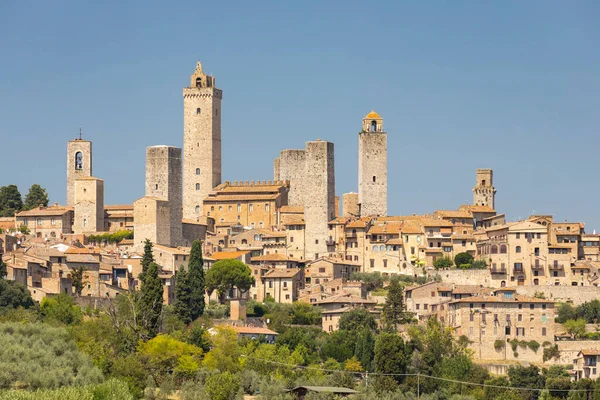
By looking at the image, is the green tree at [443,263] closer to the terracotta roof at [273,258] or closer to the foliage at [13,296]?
the terracotta roof at [273,258]

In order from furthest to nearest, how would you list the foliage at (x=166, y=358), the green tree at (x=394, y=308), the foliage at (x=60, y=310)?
1. the green tree at (x=394, y=308)
2. the foliage at (x=60, y=310)
3. the foliage at (x=166, y=358)

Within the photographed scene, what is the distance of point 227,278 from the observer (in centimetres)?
7588

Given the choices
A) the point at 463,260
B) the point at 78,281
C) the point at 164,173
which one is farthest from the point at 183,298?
the point at 164,173

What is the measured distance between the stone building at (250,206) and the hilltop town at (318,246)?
0.07 meters

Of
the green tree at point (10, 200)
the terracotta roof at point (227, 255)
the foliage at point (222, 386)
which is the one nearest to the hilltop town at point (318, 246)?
the terracotta roof at point (227, 255)

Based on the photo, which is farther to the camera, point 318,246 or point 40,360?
point 318,246

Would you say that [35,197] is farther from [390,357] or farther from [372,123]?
[390,357]

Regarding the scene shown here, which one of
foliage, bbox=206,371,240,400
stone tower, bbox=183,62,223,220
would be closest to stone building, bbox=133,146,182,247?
stone tower, bbox=183,62,223,220

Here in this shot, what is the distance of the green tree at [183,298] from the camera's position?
2756 inches

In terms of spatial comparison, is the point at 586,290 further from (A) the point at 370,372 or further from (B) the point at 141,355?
(B) the point at 141,355

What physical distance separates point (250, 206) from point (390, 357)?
27.6 m

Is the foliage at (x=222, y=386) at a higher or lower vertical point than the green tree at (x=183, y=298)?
lower

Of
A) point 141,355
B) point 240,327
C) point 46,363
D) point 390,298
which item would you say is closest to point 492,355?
point 390,298

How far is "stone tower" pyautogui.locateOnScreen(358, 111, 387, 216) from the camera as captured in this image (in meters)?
89.4
